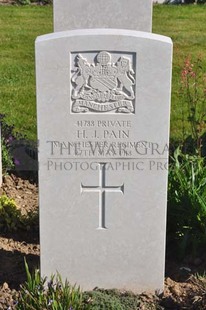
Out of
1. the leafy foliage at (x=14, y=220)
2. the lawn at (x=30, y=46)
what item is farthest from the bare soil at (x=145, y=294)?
the lawn at (x=30, y=46)

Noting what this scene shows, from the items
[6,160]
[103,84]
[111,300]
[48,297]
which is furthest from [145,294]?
[6,160]

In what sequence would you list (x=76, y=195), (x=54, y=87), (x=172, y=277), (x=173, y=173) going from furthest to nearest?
1. (x=173, y=173)
2. (x=172, y=277)
3. (x=76, y=195)
4. (x=54, y=87)

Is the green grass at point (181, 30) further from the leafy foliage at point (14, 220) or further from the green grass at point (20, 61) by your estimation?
the leafy foliage at point (14, 220)

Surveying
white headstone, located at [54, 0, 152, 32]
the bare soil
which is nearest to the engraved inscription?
the bare soil

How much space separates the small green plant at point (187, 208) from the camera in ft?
15.0

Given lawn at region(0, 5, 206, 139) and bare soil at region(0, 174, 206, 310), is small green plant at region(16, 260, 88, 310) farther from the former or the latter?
lawn at region(0, 5, 206, 139)

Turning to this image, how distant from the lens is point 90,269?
4172 mm

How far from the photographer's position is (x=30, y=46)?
36.7 feet

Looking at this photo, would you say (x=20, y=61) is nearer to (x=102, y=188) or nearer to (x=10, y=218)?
(x=10, y=218)

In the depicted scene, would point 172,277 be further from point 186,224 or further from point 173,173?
point 173,173

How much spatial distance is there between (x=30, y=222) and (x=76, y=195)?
119 centimetres

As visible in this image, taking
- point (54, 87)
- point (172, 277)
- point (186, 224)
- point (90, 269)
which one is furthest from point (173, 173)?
point (54, 87)

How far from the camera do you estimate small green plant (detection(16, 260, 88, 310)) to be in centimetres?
380

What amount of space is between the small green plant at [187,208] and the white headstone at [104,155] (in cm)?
54
